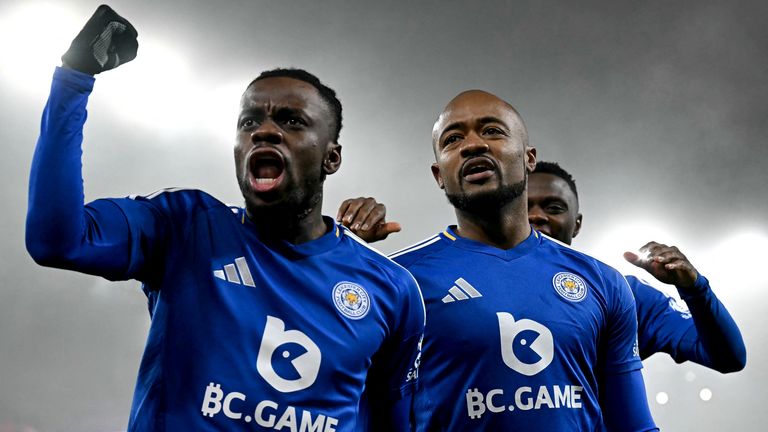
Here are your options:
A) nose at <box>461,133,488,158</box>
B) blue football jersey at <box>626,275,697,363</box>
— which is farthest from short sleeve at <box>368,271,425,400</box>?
blue football jersey at <box>626,275,697,363</box>

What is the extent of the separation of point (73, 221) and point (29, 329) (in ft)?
20.4

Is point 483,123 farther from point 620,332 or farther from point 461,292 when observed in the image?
point 620,332

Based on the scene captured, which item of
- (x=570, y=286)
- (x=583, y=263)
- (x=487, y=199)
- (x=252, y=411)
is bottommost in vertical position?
(x=252, y=411)

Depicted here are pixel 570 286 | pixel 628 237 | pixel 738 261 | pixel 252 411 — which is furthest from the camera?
pixel 738 261

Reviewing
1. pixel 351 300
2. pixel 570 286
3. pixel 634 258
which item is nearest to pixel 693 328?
pixel 634 258

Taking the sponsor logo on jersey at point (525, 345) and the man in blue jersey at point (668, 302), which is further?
the man in blue jersey at point (668, 302)

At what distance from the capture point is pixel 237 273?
1.50 meters

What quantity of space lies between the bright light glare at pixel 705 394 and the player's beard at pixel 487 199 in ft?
29.2

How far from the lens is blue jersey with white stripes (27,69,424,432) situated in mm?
1191

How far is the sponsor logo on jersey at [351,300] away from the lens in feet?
5.23

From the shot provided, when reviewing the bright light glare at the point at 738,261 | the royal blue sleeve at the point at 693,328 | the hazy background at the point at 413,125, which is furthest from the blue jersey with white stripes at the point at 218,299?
the bright light glare at the point at 738,261

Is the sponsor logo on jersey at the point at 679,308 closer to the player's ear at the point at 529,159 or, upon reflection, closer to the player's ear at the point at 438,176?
the player's ear at the point at 529,159

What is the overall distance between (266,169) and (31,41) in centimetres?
587

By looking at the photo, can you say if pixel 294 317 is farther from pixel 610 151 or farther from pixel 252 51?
pixel 610 151
